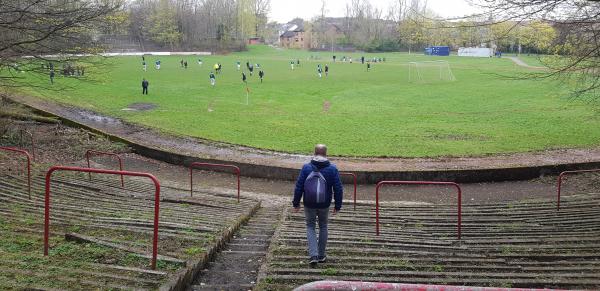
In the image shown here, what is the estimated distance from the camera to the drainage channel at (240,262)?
6.53 m

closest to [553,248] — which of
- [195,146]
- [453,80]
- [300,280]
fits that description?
[300,280]

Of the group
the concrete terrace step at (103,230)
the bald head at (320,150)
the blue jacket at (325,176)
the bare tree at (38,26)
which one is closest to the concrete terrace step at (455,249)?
the blue jacket at (325,176)

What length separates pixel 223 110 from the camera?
33.8 metres

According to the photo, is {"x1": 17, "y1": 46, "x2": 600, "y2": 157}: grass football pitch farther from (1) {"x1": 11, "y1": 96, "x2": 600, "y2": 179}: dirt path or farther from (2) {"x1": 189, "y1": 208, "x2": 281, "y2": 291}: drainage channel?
(2) {"x1": 189, "y1": 208, "x2": 281, "y2": 291}: drainage channel

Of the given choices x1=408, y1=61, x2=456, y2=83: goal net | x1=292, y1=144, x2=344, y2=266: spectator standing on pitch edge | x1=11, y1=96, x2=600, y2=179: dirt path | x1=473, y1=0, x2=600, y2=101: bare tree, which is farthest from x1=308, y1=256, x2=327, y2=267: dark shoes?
x1=408, y1=61, x2=456, y2=83: goal net

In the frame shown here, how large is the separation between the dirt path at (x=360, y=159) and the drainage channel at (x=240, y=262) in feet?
31.0

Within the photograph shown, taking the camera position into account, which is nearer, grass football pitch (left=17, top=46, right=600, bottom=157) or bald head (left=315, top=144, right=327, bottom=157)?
bald head (left=315, top=144, right=327, bottom=157)

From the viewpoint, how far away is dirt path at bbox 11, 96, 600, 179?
1942 centimetres

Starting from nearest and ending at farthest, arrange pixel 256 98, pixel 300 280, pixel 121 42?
pixel 300 280
pixel 256 98
pixel 121 42

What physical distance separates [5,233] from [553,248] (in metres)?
8.00

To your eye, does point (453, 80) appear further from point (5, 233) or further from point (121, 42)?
point (121, 42)

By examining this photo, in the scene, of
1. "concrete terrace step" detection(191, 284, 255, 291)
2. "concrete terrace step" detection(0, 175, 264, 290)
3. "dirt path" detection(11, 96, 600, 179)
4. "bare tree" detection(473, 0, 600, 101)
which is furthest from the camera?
Answer: "dirt path" detection(11, 96, 600, 179)

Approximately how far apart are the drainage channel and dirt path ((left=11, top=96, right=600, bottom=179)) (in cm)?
946

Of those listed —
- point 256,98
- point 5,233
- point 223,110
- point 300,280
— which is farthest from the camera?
point 256,98
